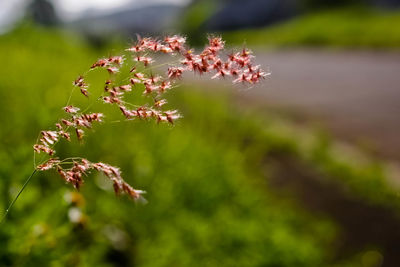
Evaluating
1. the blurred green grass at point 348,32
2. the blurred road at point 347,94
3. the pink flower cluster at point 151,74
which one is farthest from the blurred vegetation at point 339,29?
the pink flower cluster at point 151,74

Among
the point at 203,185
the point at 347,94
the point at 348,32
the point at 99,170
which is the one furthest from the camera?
the point at 348,32

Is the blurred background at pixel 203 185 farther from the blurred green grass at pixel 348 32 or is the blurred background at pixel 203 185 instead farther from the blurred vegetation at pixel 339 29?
the blurred green grass at pixel 348 32

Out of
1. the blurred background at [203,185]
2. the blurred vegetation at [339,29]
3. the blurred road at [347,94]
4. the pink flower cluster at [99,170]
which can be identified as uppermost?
the pink flower cluster at [99,170]

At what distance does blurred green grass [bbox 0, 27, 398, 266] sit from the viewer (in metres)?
2.26

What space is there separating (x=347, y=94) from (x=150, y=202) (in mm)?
7830

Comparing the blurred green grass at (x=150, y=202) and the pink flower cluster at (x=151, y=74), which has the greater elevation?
the pink flower cluster at (x=151, y=74)

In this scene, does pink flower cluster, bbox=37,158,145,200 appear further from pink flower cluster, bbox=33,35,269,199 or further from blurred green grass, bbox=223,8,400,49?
blurred green grass, bbox=223,8,400,49

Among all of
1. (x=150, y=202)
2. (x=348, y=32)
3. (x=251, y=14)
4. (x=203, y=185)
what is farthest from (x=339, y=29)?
(x=150, y=202)

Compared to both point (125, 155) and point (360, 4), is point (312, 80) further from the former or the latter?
point (360, 4)

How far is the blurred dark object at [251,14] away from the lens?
40031 mm

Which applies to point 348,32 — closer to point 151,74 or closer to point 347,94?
point 347,94

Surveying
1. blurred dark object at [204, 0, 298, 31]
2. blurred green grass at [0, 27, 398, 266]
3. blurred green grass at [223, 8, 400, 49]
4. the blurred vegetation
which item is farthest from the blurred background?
blurred dark object at [204, 0, 298, 31]

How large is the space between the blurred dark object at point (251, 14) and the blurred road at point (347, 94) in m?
22.5

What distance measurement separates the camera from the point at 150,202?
3.57 meters
